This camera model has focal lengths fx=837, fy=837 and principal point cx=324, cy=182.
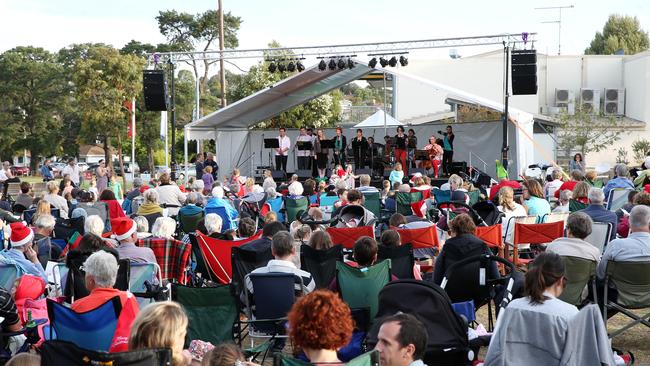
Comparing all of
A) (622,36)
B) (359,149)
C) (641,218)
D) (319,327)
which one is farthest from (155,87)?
(622,36)

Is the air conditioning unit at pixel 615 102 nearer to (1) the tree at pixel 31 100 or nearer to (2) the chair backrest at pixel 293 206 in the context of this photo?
(2) the chair backrest at pixel 293 206

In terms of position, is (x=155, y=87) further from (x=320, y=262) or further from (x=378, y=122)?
(x=320, y=262)

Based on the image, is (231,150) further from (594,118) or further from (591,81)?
(591,81)

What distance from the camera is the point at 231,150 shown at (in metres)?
24.6

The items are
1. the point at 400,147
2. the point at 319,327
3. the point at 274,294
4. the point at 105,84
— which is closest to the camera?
the point at 319,327

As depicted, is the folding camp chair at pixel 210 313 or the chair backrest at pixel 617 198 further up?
the chair backrest at pixel 617 198

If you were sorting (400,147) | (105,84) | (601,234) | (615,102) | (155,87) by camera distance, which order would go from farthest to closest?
(615,102) → (105,84) → (400,147) → (155,87) → (601,234)

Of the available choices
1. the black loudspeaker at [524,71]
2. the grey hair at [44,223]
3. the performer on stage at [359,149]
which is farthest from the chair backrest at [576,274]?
the performer on stage at [359,149]

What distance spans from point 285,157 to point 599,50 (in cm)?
5164

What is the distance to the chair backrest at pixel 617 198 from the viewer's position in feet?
34.2

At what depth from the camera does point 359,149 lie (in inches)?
866

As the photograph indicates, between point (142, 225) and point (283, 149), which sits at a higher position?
point (283, 149)

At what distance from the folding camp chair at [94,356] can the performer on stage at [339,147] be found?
1876 centimetres

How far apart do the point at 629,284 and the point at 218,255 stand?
11.5 ft
